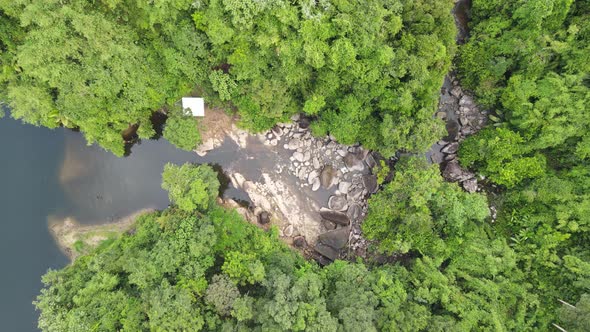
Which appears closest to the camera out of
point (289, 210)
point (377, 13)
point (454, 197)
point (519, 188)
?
point (377, 13)

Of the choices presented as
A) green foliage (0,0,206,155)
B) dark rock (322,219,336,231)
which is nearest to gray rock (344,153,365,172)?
dark rock (322,219,336,231)

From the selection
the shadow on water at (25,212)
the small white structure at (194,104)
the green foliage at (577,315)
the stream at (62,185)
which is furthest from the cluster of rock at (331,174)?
the shadow on water at (25,212)

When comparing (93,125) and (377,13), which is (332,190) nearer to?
(377,13)

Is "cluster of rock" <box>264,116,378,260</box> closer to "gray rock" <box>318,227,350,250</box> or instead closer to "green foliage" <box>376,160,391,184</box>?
"gray rock" <box>318,227,350,250</box>

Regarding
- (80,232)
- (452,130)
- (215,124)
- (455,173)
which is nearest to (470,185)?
(455,173)

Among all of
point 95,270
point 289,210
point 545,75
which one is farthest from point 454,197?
point 95,270
